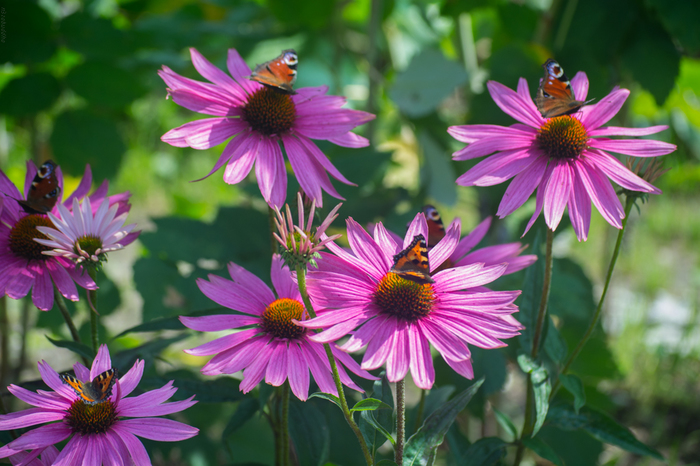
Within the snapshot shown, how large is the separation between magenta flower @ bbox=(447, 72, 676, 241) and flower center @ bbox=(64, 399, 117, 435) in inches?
11.8

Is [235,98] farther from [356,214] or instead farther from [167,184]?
[167,184]

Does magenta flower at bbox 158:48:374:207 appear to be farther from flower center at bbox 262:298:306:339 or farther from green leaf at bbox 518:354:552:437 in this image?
green leaf at bbox 518:354:552:437

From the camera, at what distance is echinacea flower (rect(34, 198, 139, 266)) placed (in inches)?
16.4

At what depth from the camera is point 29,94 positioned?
0.83 m

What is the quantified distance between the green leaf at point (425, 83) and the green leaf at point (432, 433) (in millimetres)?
620

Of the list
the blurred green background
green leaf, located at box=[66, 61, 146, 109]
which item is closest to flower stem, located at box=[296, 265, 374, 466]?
the blurred green background

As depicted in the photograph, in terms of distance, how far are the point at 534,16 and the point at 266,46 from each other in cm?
51

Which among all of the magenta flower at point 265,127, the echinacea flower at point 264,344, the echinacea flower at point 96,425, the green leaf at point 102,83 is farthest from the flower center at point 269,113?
the green leaf at point 102,83

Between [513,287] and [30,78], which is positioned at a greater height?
[30,78]

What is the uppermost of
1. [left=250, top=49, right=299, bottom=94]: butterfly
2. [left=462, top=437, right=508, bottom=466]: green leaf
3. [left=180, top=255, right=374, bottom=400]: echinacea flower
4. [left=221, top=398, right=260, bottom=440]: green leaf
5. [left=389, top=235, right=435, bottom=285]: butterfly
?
[left=250, top=49, right=299, bottom=94]: butterfly

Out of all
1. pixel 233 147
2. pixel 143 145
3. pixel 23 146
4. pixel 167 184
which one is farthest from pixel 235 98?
pixel 143 145

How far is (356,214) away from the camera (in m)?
0.86

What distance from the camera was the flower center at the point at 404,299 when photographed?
15.8 inches

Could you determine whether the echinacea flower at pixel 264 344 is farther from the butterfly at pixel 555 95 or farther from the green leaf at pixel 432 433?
the butterfly at pixel 555 95
